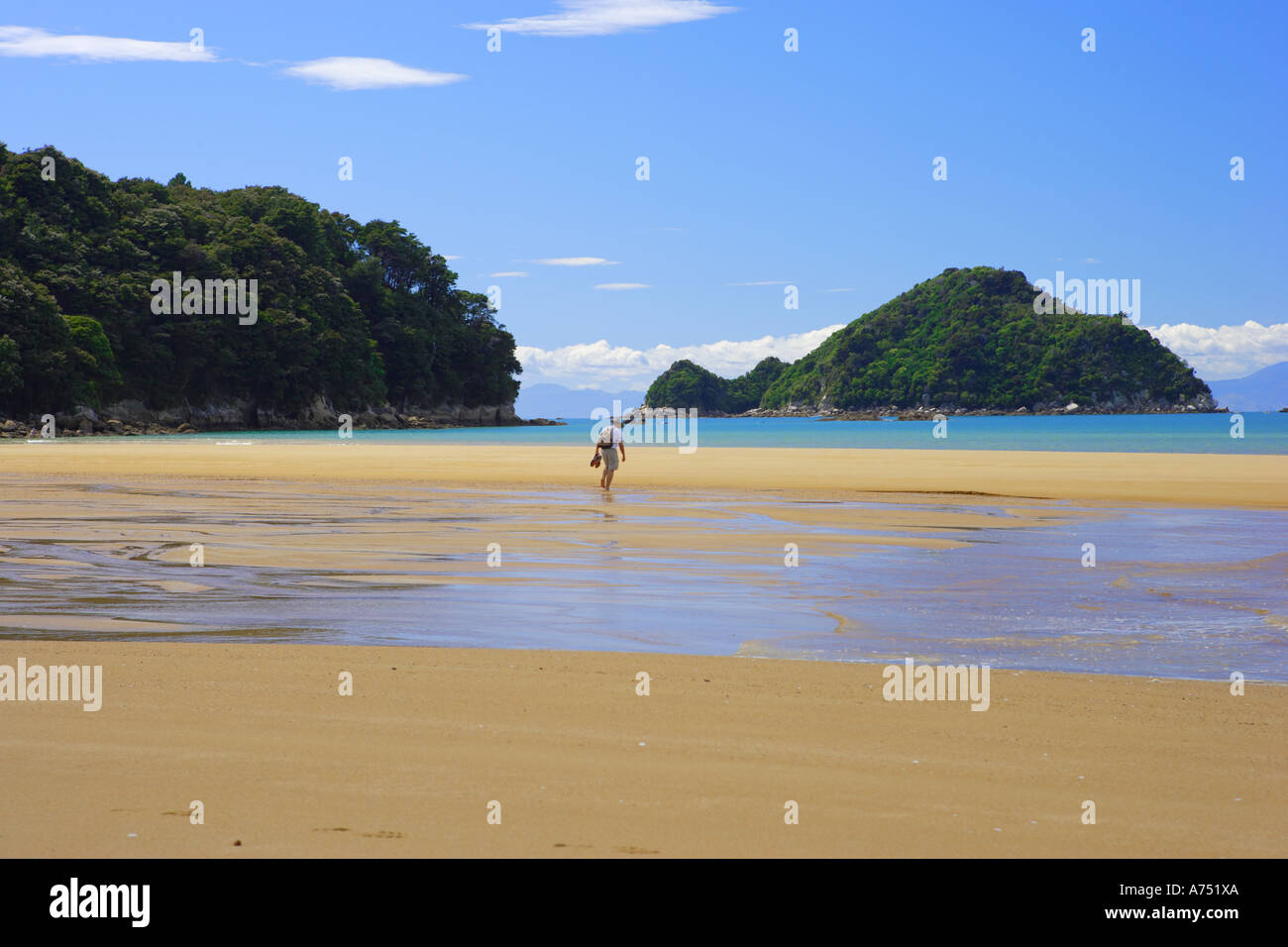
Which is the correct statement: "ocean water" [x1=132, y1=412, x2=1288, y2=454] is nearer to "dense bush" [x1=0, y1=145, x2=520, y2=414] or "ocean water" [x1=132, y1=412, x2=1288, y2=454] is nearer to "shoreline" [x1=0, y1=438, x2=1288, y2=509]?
"dense bush" [x1=0, y1=145, x2=520, y2=414]

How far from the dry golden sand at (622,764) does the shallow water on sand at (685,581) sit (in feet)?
4.05

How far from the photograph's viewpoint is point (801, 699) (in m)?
6.49

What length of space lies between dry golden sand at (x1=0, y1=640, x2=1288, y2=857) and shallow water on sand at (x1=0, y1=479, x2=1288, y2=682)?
1.23 m

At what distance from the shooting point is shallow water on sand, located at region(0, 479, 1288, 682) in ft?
27.9

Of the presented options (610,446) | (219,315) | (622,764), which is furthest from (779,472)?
(219,315)

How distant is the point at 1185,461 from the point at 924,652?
3456cm

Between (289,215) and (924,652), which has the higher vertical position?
(289,215)

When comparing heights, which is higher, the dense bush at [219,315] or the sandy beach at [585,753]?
the dense bush at [219,315]

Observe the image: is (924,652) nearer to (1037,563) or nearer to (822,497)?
(1037,563)

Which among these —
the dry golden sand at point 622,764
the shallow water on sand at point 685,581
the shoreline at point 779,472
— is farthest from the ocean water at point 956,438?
the dry golden sand at point 622,764

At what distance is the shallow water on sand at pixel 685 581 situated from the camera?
852 centimetres

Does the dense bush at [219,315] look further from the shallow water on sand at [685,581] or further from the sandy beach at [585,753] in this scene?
the sandy beach at [585,753]

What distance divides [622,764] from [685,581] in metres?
6.67
